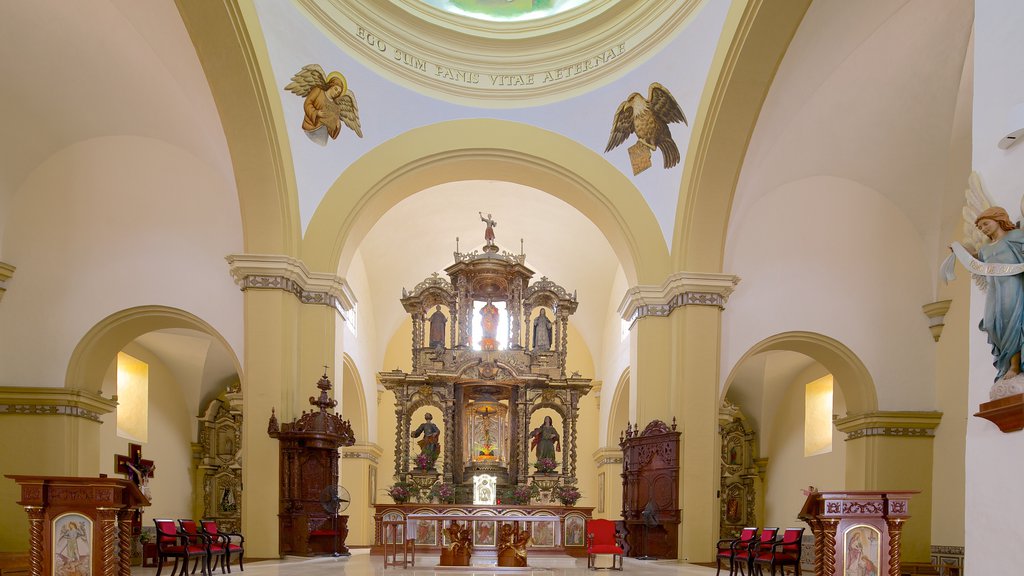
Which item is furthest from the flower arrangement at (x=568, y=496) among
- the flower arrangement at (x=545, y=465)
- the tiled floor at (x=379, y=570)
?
the tiled floor at (x=379, y=570)

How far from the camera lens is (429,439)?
1936 centimetres

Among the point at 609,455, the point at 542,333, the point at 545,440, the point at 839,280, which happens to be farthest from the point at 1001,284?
the point at 609,455

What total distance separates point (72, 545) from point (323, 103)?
8076 mm

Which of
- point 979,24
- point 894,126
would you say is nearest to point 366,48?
point 894,126

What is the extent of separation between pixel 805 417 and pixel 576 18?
937 cm

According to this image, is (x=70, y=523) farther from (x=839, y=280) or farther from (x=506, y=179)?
(x=839, y=280)

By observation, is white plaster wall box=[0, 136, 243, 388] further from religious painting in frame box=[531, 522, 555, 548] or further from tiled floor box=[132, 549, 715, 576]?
religious painting in frame box=[531, 522, 555, 548]

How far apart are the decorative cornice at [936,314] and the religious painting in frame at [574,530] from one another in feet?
22.4

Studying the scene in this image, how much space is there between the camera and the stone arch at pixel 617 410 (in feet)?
70.7

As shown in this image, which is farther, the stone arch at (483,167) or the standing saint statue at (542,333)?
the standing saint statue at (542,333)

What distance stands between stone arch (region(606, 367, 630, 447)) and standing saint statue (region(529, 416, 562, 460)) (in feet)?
7.88

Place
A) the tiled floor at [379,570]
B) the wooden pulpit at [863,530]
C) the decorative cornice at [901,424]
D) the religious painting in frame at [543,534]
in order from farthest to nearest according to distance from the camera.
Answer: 1. the religious painting in frame at [543,534]
2. the decorative cornice at [901,424]
3. the tiled floor at [379,570]
4. the wooden pulpit at [863,530]

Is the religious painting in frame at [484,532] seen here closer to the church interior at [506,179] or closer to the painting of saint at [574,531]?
the church interior at [506,179]

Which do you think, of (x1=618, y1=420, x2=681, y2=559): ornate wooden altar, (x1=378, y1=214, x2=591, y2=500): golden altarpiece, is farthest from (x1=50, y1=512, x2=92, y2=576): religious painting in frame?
(x1=378, y1=214, x2=591, y2=500): golden altarpiece
